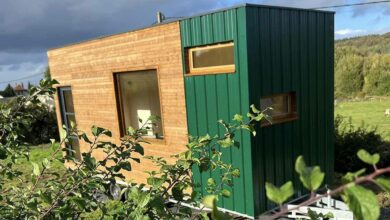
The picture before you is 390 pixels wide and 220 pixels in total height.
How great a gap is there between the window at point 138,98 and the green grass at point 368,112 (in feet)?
27.1

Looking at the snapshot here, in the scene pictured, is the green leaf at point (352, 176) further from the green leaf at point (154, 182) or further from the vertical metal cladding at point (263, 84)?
the vertical metal cladding at point (263, 84)

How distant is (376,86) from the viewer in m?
20.5

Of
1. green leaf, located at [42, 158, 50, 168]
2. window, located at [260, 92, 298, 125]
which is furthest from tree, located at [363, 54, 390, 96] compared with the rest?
green leaf, located at [42, 158, 50, 168]

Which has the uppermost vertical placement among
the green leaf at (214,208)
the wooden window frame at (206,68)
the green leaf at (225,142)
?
the wooden window frame at (206,68)

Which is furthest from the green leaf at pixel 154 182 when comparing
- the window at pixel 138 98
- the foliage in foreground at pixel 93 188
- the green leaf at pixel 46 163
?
the window at pixel 138 98

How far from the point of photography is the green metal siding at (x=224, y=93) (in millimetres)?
4332

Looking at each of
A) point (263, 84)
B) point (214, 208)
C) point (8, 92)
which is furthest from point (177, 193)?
point (8, 92)

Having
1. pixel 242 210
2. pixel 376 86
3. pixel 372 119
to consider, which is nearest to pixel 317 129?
pixel 242 210

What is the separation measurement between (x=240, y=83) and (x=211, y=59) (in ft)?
1.94

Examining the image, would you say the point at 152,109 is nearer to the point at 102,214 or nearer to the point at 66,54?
the point at 66,54

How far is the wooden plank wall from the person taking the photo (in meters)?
5.21

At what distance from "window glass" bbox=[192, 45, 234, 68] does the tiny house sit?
0.04 ft

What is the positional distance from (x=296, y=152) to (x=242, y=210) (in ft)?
3.72

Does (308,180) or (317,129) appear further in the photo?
(317,129)
